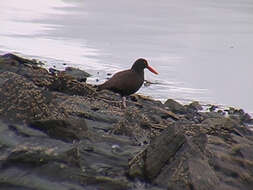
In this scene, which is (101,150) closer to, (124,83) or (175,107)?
(124,83)

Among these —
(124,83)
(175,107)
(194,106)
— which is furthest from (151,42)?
(124,83)

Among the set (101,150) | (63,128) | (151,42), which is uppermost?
(151,42)

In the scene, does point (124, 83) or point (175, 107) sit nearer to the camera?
point (124, 83)

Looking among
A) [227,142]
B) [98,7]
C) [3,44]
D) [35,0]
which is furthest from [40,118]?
[35,0]

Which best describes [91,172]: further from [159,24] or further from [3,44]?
[159,24]

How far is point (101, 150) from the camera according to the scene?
563 centimetres

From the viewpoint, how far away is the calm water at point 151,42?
12.9 meters

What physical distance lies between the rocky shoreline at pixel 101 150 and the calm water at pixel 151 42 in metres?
4.54

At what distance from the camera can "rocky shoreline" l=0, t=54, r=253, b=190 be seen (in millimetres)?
5059

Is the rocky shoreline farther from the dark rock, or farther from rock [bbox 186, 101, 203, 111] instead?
rock [bbox 186, 101, 203, 111]

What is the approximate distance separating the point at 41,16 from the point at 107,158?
18.0 meters

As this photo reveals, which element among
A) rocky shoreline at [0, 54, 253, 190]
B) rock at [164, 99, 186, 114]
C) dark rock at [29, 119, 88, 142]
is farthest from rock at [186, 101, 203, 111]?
dark rock at [29, 119, 88, 142]

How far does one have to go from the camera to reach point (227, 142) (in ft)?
22.2

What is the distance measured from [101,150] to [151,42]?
1271 cm
